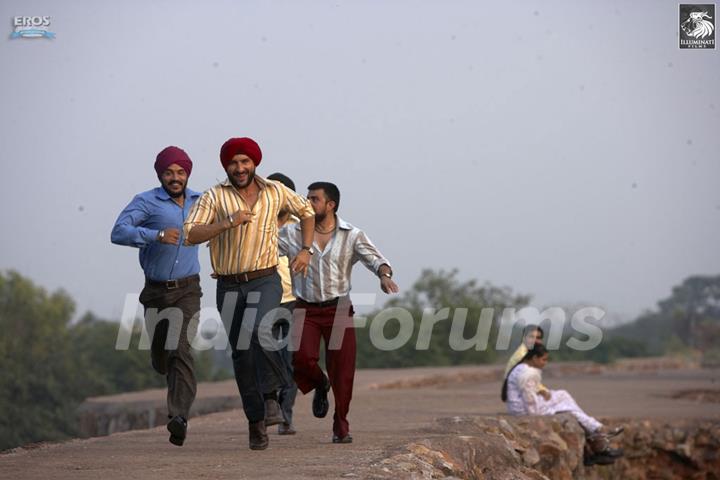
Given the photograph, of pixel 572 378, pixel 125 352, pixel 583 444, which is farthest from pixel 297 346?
pixel 125 352

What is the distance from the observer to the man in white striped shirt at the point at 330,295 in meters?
9.85

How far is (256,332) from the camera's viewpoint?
29.1 feet

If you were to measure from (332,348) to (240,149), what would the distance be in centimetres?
177

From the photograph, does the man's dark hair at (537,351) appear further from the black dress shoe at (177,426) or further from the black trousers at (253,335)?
the black dress shoe at (177,426)

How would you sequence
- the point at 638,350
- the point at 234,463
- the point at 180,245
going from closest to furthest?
the point at 234,463
the point at 180,245
the point at 638,350

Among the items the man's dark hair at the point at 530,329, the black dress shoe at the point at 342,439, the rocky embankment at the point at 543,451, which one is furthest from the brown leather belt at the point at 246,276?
the man's dark hair at the point at 530,329

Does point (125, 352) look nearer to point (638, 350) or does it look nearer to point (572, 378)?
point (572, 378)

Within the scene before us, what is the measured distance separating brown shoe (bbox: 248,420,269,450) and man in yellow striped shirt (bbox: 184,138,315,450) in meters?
0.09

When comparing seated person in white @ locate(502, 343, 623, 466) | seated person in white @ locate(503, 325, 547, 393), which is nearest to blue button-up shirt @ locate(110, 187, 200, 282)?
seated person in white @ locate(503, 325, 547, 393)

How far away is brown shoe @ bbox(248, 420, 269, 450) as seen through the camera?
9.18 m

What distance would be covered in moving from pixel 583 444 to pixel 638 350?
46.6 meters

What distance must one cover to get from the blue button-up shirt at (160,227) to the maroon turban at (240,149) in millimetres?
465

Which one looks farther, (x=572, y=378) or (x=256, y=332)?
(x=572, y=378)

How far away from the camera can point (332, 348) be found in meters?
9.84
